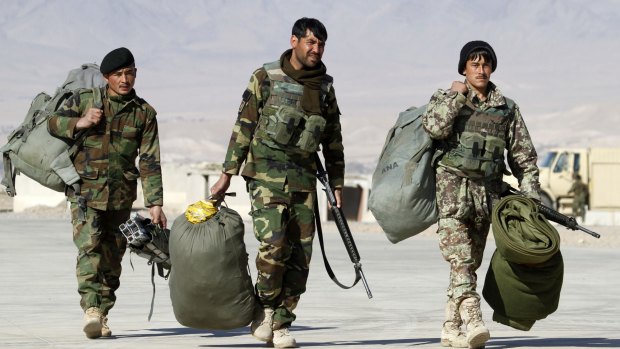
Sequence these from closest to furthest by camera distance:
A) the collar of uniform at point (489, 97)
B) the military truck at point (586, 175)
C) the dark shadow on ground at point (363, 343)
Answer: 1. the collar of uniform at point (489, 97)
2. the dark shadow on ground at point (363, 343)
3. the military truck at point (586, 175)

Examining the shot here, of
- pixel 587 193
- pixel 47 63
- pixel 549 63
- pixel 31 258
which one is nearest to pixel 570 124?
pixel 549 63

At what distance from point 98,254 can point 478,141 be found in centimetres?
254

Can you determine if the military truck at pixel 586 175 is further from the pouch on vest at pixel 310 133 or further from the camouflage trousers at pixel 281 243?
the pouch on vest at pixel 310 133

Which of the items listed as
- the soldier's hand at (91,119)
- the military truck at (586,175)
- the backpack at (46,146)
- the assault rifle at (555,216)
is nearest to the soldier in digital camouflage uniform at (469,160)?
the assault rifle at (555,216)

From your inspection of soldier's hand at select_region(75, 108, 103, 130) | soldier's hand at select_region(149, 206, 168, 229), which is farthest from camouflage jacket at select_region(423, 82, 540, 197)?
soldier's hand at select_region(75, 108, 103, 130)

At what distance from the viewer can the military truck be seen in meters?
40.3

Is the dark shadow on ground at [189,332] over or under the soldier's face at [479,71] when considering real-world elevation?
under

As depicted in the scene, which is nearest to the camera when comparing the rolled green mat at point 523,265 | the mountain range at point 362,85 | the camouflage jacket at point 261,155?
the rolled green mat at point 523,265

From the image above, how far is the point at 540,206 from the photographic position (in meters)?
9.61

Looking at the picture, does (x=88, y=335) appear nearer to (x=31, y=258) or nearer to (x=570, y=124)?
(x=31, y=258)

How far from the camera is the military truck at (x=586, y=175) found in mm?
40281

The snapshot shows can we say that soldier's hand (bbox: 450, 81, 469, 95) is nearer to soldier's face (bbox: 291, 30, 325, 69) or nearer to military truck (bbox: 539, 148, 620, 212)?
soldier's face (bbox: 291, 30, 325, 69)

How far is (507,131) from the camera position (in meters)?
9.86

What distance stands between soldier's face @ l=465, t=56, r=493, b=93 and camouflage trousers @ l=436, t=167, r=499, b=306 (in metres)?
0.57
